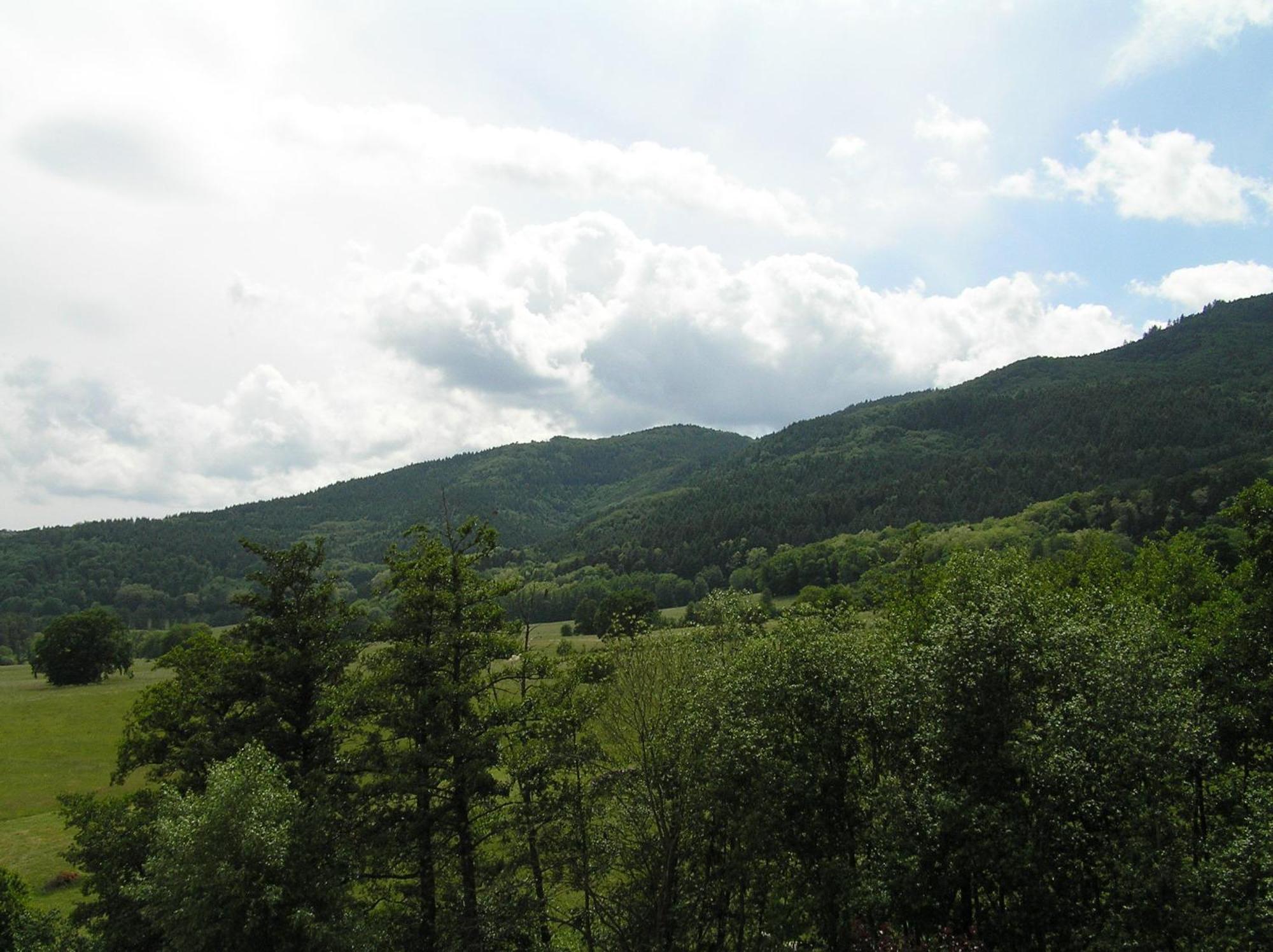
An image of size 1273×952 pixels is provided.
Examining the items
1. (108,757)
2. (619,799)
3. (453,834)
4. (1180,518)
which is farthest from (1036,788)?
(1180,518)

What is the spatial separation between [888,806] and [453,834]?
671 inches

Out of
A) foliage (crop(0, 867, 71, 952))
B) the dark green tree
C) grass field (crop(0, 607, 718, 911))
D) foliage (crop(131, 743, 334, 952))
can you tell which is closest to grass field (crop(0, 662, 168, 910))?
grass field (crop(0, 607, 718, 911))

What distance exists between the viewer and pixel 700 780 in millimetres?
27469

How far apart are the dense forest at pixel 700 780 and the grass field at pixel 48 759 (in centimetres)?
2011

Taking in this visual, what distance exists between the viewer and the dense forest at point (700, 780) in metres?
21.9

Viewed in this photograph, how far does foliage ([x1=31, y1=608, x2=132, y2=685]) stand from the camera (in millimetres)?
106062

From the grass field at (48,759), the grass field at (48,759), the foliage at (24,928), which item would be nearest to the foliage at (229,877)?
the foliage at (24,928)

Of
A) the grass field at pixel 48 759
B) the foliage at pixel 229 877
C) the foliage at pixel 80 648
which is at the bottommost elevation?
the grass field at pixel 48 759

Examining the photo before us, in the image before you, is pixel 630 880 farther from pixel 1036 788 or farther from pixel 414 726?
pixel 1036 788

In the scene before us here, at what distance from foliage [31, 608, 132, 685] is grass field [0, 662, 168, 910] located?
2.41m

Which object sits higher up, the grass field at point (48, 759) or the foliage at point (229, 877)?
the foliage at point (229, 877)

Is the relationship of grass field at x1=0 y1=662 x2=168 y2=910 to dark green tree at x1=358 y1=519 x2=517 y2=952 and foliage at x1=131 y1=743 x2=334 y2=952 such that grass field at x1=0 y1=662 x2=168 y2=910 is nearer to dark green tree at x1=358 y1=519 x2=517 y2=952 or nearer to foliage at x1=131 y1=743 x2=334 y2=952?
foliage at x1=131 y1=743 x2=334 y2=952

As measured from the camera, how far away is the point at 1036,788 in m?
22.6

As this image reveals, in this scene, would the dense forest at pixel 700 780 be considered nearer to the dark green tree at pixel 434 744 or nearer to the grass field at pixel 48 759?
the dark green tree at pixel 434 744
